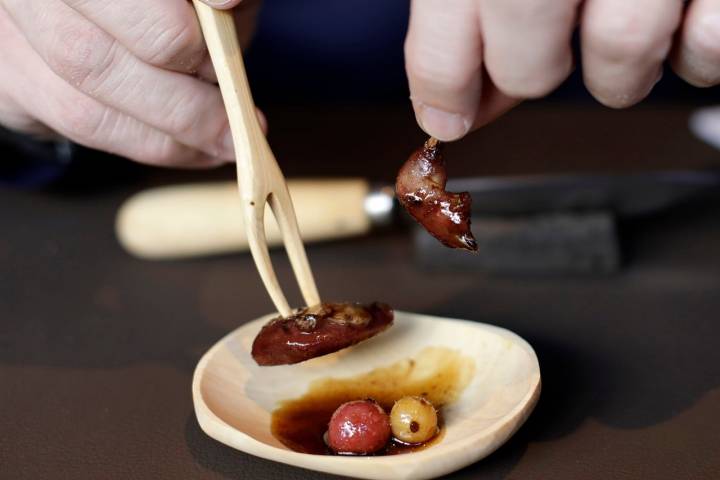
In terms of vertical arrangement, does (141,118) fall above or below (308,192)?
above

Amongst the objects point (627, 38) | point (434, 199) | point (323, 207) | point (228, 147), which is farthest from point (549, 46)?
point (323, 207)

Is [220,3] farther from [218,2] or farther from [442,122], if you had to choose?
[442,122]

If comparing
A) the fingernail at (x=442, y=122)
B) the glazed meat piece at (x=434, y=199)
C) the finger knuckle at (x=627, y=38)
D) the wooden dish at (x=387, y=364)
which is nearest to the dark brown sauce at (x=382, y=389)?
the wooden dish at (x=387, y=364)

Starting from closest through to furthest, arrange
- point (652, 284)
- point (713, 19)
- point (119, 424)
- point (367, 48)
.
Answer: point (713, 19) → point (119, 424) → point (652, 284) → point (367, 48)

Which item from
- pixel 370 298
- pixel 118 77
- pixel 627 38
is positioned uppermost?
pixel 627 38

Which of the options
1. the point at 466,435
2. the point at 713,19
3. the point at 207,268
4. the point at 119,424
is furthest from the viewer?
the point at 207,268

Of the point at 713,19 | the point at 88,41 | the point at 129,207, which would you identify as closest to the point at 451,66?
the point at 713,19

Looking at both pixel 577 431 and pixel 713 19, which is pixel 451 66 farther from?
pixel 577 431
